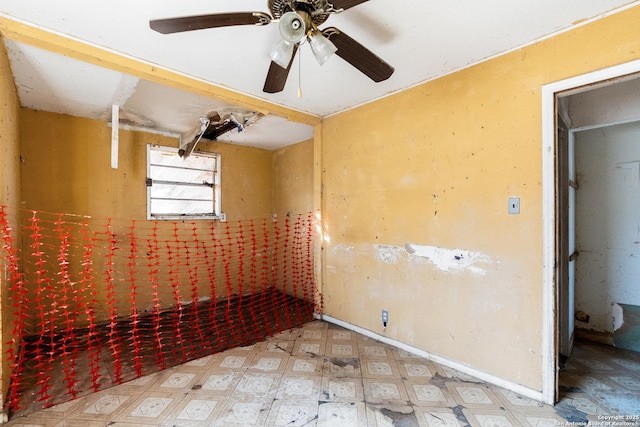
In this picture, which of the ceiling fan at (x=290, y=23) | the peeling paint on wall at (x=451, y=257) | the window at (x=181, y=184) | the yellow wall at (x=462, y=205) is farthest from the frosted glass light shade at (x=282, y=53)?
the window at (x=181, y=184)

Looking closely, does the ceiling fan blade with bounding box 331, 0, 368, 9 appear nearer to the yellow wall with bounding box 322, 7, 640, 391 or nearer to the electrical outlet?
the yellow wall with bounding box 322, 7, 640, 391

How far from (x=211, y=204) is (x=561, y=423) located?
415 centimetres

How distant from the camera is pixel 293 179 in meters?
4.45

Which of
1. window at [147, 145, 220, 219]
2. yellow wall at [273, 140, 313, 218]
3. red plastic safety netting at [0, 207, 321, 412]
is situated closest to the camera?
red plastic safety netting at [0, 207, 321, 412]

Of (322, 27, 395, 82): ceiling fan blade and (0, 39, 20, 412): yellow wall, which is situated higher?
(322, 27, 395, 82): ceiling fan blade

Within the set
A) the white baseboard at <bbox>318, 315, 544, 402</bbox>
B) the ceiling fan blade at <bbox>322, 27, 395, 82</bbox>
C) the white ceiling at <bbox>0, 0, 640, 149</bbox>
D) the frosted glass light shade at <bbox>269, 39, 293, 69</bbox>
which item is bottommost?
the white baseboard at <bbox>318, 315, 544, 402</bbox>

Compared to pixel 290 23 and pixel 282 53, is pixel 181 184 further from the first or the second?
pixel 290 23

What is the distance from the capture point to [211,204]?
163 inches

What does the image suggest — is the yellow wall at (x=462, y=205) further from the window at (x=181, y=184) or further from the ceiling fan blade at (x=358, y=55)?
the window at (x=181, y=184)

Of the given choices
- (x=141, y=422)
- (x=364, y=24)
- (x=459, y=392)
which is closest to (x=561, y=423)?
(x=459, y=392)

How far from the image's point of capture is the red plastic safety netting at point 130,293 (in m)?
2.11

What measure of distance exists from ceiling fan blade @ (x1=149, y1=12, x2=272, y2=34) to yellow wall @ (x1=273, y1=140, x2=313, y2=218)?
2838 mm

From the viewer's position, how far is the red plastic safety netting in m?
2.11

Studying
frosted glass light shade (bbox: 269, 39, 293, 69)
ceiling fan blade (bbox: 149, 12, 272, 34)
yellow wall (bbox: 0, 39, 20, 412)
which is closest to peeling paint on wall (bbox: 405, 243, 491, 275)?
frosted glass light shade (bbox: 269, 39, 293, 69)
